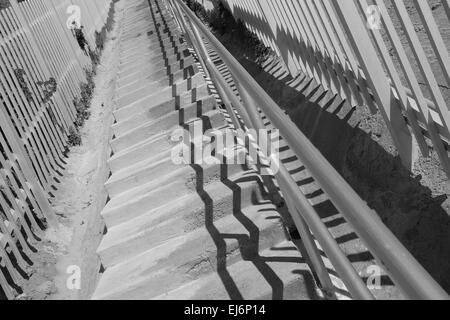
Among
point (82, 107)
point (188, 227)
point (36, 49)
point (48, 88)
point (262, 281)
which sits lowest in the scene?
point (262, 281)

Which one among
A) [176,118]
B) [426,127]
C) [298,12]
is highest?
[298,12]

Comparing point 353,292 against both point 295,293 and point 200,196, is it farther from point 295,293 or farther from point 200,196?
point 200,196

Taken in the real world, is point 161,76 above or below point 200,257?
A: above

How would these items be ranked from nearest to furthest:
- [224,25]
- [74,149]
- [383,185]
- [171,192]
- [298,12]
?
[383,185]
[171,192]
[298,12]
[74,149]
[224,25]

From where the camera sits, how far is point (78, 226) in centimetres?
549

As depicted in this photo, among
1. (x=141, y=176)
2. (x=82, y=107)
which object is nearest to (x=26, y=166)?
(x=141, y=176)

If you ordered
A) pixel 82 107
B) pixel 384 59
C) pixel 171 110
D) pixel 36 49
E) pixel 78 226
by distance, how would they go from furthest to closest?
pixel 82 107, pixel 36 49, pixel 171 110, pixel 78 226, pixel 384 59

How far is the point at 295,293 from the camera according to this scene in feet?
10.2

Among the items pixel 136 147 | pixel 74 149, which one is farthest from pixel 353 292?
pixel 74 149

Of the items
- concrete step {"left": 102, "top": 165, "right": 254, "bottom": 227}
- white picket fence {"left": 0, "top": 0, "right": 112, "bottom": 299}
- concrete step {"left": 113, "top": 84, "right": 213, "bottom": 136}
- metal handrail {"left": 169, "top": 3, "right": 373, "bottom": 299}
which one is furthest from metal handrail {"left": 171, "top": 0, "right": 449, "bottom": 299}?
concrete step {"left": 113, "top": 84, "right": 213, "bottom": 136}

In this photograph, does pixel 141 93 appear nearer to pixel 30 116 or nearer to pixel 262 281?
pixel 30 116

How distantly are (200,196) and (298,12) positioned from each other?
2.04 m

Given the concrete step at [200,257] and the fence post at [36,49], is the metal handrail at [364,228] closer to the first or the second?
the concrete step at [200,257]

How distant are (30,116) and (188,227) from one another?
3.01m
